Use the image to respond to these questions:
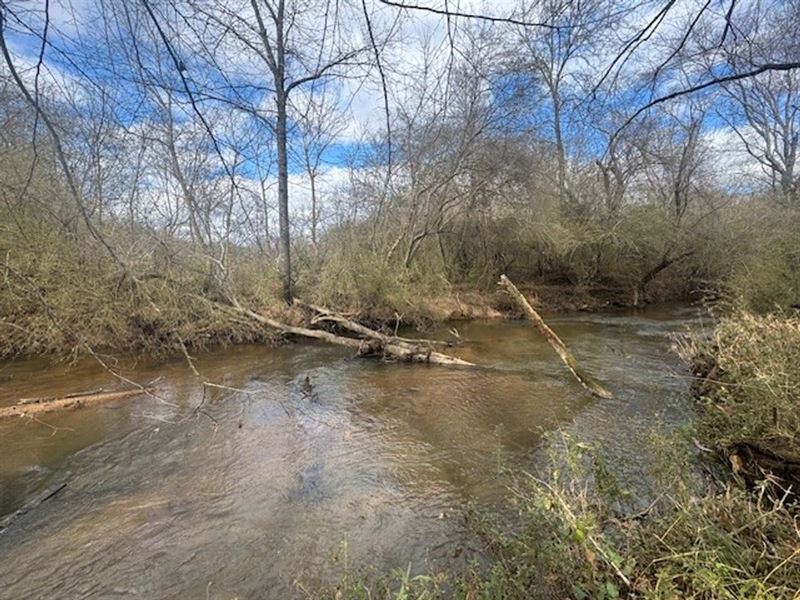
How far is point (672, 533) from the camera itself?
2213mm

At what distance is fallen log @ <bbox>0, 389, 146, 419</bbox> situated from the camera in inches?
242

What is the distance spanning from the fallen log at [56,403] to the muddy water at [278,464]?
8.6 inches

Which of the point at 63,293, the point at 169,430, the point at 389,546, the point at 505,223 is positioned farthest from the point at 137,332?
the point at 505,223

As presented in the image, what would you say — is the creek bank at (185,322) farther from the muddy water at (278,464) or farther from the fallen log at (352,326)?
the muddy water at (278,464)

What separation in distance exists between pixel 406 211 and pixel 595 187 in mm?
8371

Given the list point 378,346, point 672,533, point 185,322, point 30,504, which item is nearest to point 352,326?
point 378,346

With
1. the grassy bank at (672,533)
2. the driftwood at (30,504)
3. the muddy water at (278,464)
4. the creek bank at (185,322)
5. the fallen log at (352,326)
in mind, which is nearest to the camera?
the grassy bank at (672,533)

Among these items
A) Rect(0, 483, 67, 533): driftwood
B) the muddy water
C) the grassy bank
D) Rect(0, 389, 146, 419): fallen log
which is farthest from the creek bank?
the grassy bank

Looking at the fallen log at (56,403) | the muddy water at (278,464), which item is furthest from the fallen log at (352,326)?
the fallen log at (56,403)

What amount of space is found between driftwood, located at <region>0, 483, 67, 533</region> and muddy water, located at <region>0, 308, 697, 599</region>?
8 cm

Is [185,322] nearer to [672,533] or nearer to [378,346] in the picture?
[378,346]

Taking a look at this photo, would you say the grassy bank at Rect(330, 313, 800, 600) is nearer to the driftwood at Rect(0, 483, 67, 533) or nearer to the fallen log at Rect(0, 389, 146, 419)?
the driftwood at Rect(0, 483, 67, 533)

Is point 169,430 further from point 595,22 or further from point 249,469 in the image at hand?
point 595,22

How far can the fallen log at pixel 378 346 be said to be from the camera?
9.52 m
